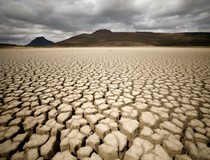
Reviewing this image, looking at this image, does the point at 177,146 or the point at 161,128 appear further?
the point at 161,128

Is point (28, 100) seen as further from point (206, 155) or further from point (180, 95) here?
point (180, 95)

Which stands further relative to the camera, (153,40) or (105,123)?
(153,40)

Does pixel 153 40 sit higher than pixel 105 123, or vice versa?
pixel 105 123

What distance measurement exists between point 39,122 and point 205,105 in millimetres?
2193

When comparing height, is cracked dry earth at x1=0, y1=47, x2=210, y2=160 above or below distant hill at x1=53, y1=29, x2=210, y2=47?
above

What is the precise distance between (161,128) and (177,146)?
0.23m

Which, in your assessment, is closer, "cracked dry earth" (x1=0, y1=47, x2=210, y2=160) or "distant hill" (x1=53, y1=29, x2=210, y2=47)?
"cracked dry earth" (x1=0, y1=47, x2=210, y2=160)

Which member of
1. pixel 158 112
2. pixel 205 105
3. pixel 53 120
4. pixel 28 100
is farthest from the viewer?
pixel 28 100

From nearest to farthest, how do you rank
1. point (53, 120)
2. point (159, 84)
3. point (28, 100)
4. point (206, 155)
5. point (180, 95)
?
point (206, 155) → point (53, 120) → point (28, 100) → point (180, 95) → point (159, 84)

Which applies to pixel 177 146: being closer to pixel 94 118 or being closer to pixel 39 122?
pixel 94 118

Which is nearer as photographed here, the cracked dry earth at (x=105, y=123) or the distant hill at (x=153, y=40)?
the cracked dry earth at (x=105, y=123)

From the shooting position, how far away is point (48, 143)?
3.46 ft

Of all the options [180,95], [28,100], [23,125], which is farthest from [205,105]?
[28,100]

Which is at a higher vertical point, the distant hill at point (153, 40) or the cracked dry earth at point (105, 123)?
the cracked dry earth at point (105, 123)
